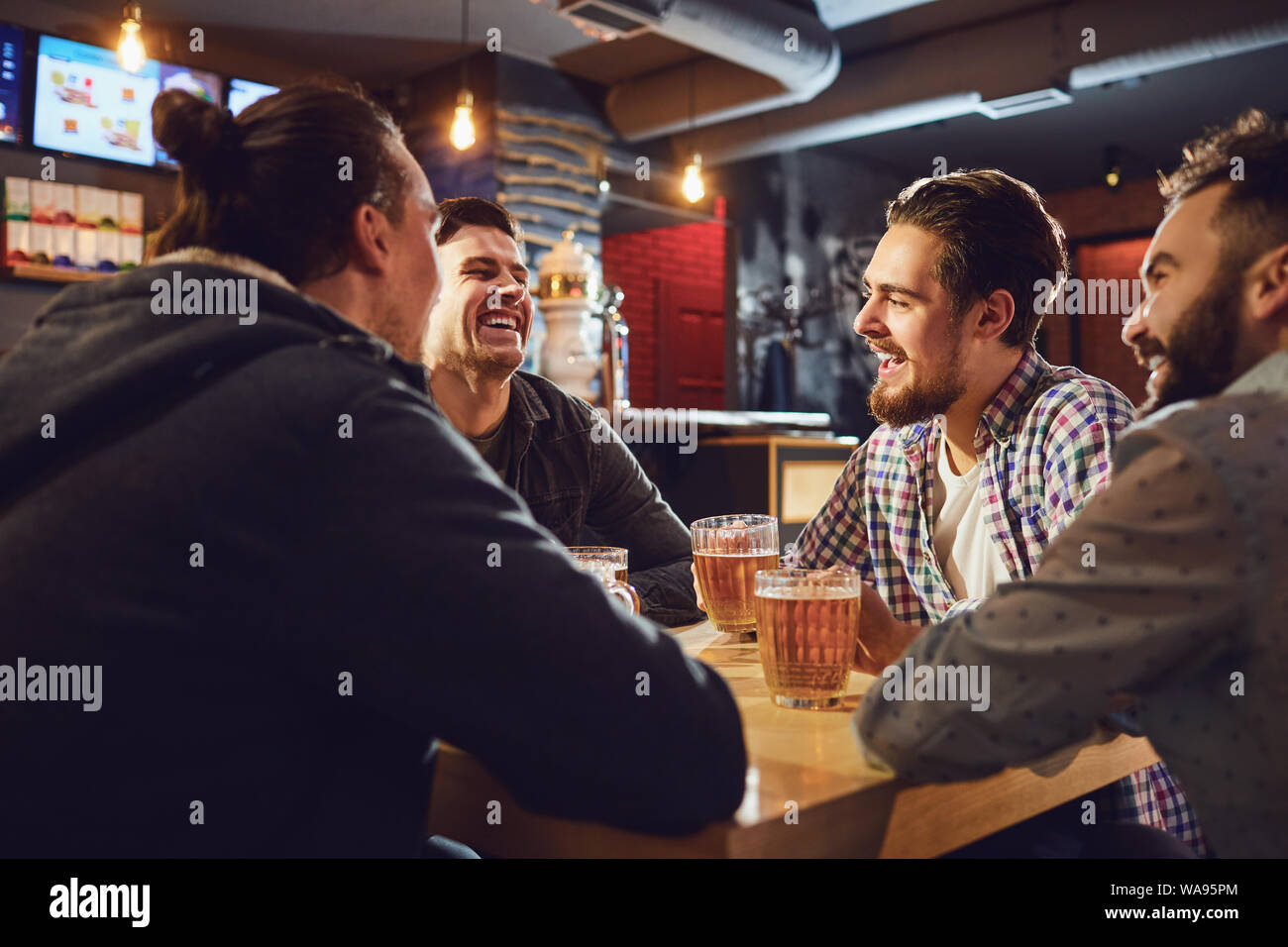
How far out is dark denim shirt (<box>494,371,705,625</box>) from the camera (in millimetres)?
2176

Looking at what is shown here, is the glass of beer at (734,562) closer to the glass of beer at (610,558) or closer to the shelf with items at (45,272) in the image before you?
the glass of beer at (610,558)

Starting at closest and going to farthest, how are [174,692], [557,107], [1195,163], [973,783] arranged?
[174,692] < [973,783] < [1195,163] < [557,107]

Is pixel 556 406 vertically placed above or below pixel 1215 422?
above

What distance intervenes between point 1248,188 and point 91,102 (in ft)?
18.1

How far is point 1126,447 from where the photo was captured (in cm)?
90

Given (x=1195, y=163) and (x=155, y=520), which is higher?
(x=1195, y=163)

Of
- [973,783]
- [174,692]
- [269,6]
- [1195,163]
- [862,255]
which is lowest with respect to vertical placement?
[973,783]

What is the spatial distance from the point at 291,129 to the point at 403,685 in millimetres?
598

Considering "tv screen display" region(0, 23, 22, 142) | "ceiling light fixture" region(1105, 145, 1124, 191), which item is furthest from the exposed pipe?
"tv screen display" region(0, 23, 22, 142)

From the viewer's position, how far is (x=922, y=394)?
182 centimetres

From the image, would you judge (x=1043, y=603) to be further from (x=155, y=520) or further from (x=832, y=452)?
(x=832, y=452)

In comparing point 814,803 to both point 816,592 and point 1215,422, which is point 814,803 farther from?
point 1215,422

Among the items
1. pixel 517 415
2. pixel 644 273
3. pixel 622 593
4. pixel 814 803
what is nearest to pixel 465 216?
pixel 517 415
